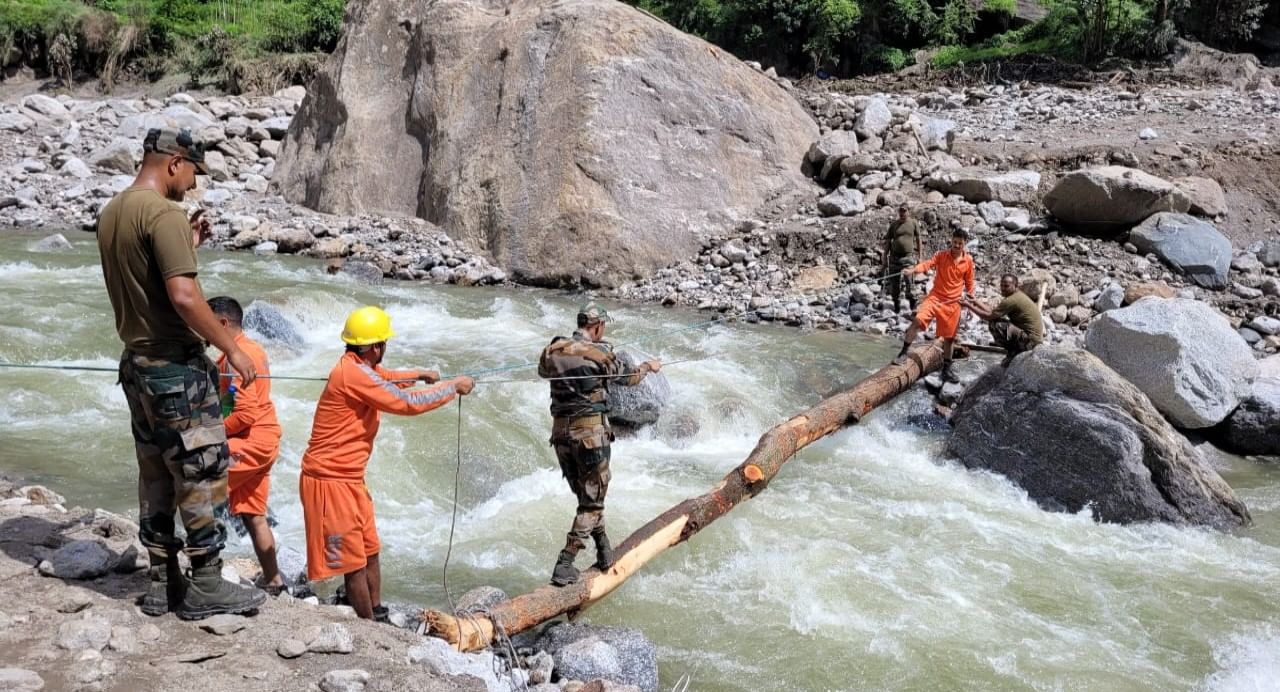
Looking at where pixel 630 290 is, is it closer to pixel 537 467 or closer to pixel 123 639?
pixel 537 467

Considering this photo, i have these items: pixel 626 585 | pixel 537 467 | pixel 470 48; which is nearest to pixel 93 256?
pixel 470 48

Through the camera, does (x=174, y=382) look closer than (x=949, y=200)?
Yes

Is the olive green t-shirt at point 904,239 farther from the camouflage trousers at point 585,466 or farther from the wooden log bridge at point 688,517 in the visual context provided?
the camouflage trousers at point 585,466

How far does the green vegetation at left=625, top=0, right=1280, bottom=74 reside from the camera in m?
24.3

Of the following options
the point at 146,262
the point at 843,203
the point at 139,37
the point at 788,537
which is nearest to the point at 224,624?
the point at 146,262

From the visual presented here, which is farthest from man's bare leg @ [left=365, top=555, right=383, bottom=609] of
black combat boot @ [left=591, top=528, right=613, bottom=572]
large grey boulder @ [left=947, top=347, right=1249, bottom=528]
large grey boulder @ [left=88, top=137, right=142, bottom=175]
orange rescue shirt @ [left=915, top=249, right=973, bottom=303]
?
large grey boulder @ [left=88, top=137, right=142, bottom=175]

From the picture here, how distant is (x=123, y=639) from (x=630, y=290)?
1041cm

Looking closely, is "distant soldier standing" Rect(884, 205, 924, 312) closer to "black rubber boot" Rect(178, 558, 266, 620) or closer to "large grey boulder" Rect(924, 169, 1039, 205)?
"large grey boulder" Rect(924, 169, 1039, 205)

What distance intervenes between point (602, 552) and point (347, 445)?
1733mm

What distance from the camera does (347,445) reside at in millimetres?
4230

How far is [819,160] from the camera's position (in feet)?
51.6

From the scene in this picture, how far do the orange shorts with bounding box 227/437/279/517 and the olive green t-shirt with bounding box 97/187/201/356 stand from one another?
116cm

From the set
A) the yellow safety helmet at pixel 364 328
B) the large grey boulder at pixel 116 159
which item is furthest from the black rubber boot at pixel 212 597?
the large grey boulder at pixel 116 159

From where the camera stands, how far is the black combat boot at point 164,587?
3814 millimetres
